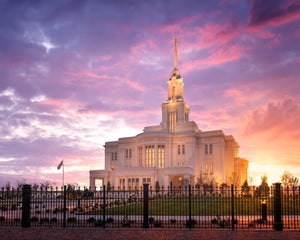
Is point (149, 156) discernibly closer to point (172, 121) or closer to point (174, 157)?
point (174, 157)

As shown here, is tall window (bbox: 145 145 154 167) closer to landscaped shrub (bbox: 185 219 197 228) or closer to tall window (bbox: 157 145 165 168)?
tall window (bbox: 157 145 165 168)

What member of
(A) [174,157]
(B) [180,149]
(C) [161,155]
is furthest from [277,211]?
(B) [180,149]

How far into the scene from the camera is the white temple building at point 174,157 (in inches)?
2370

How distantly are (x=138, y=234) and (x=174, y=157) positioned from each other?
53.3 metres

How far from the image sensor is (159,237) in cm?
1388

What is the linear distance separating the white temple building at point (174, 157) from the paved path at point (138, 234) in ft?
141

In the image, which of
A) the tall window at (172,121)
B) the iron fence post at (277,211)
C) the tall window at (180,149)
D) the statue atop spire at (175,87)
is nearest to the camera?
the iron fence post at (277,211)

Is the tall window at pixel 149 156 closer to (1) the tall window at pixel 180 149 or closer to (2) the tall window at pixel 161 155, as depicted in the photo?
(2) the tall window at pixel 161 155

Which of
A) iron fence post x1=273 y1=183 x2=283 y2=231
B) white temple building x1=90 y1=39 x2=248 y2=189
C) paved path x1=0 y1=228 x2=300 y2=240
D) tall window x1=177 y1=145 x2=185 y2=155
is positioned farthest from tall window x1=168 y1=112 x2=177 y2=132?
paved path x1=0 y1=228 x2=300 y2=240

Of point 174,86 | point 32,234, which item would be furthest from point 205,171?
point 32,234

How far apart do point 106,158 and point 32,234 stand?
214 feet

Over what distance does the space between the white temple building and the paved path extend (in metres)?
42.9

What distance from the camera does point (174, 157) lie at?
222ft

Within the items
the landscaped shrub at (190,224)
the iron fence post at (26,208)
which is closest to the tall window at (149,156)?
the iron fence post at (26,208)
